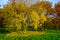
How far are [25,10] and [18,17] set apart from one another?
1.67m

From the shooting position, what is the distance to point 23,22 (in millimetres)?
33406

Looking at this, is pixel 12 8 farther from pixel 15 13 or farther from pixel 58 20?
pixel 58 20

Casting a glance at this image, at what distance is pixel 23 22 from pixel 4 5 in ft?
13.9

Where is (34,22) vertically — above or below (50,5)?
below

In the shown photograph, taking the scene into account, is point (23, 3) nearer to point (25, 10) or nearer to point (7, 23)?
point (25, 10)

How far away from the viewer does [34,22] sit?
34.2 meters

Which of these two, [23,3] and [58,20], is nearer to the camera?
[23,3]

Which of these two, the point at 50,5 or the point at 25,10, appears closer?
the point at 25,10

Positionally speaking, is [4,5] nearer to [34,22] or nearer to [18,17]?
[18,17]

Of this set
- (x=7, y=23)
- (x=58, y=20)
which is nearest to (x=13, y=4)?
(x=7, y=23)

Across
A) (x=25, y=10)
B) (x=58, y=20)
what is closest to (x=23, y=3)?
(x=25, y=10)

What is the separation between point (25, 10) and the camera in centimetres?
3341

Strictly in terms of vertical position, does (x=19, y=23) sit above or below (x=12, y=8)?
below

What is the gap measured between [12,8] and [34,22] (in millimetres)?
4169
